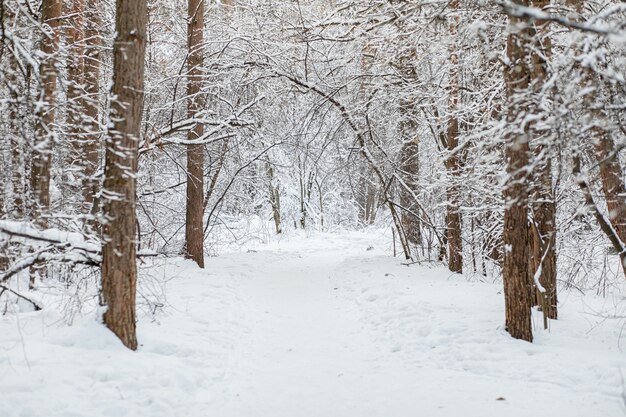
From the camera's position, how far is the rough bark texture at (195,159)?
10.7 meters

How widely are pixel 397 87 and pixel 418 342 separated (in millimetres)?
6192

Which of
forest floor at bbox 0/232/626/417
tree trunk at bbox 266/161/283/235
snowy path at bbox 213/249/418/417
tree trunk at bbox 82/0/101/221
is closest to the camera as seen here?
forest floor at bbox 0/232/626/417

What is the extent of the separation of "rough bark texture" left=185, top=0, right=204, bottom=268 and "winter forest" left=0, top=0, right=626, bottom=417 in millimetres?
51

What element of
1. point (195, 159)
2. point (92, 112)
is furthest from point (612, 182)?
point (92, 112)

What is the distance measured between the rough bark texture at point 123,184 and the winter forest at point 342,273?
20 millimetres

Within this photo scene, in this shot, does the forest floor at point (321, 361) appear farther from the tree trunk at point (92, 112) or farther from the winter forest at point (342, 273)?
the tree trunk at point (92, 112)

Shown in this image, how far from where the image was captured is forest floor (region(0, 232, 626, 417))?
4.08m

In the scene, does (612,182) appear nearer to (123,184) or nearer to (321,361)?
(321,361)

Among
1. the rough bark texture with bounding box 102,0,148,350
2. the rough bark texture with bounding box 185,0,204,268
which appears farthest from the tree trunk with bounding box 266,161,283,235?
the rough bark texture with bounding box 102,0,148,350

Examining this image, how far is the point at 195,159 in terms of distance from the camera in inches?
436

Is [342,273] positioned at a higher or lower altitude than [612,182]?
lower

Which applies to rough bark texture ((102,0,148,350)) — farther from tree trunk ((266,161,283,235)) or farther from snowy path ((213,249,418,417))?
tree trunk ((266,161,283,235))

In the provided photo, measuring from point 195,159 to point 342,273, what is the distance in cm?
441

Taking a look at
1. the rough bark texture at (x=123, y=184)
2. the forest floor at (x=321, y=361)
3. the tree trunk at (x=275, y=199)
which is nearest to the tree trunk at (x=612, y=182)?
the forest floor at (x=321, y=361)
